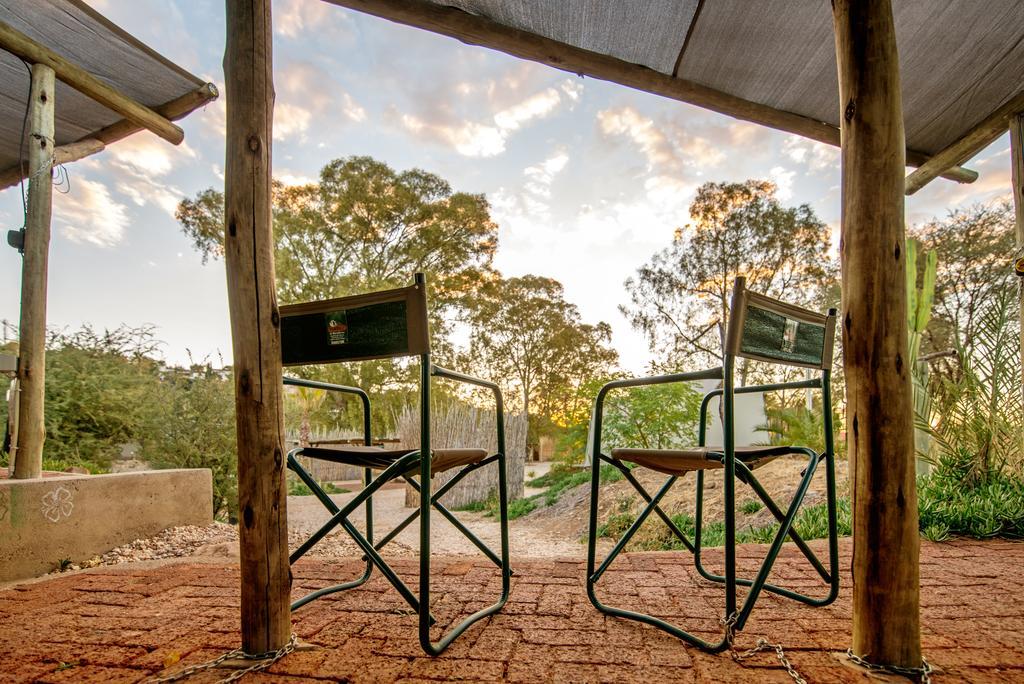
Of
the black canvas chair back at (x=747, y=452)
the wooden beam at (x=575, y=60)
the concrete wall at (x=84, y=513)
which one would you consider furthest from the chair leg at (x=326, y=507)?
the wooden beam at (x=575, y=60)

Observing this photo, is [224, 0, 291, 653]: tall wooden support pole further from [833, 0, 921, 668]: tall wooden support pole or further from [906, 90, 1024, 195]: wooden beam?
[906, 90, 1024, 195]: wooden beam

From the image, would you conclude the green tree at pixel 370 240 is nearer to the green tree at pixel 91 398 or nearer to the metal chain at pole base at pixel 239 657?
the green tree at pixel 91 398

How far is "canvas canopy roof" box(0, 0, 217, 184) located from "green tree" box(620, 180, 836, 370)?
1163 centimetres

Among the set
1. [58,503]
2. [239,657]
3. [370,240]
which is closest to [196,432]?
[58,503]

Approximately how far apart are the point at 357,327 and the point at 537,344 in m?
14.5

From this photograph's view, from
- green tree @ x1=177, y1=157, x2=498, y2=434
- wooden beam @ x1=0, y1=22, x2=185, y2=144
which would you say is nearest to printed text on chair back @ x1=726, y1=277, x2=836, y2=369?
wooden beam @ x1=0, y1=22, x2=185, y2=144

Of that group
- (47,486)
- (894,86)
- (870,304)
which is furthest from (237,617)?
(894,86)

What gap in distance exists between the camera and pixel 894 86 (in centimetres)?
147

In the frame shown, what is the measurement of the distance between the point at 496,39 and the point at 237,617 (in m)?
2.60

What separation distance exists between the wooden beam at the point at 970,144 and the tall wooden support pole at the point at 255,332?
12.9 ft

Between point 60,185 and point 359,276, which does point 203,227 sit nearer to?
point 359,276

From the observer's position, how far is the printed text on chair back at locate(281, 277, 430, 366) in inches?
58.9

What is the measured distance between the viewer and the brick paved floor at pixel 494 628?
138 centimetres

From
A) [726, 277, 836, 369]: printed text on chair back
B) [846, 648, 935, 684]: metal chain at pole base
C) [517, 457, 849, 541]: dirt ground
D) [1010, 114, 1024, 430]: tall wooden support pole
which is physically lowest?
[517, 457, 849, 541]: dirt ground
